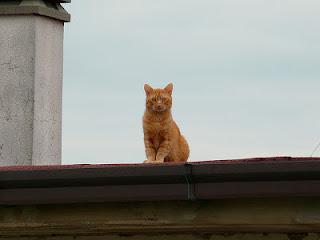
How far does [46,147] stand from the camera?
1325 centimetres

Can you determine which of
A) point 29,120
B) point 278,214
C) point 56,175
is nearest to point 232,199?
point 278,214

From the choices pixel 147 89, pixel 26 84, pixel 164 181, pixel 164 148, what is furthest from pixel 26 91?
pixel 164 181

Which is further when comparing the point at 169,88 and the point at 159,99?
the point at 169,88

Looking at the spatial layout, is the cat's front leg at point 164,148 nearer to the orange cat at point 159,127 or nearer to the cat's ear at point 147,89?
the orange cat at point 159,127

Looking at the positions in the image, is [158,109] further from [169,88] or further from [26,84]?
[26,84]

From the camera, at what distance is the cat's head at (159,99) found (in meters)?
8.91

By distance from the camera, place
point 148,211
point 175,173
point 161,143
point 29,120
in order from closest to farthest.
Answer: point 175,173
point 148,211
point 161,143
point 29,120

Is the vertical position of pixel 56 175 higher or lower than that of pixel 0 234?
higher

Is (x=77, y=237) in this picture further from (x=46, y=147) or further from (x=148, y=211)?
(x=46, y=147)

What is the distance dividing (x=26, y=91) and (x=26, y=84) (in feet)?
0.34

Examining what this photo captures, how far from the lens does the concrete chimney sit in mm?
12992

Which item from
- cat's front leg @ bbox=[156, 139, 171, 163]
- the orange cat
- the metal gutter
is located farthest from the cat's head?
the metal gutter

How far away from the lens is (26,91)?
13.1 metres

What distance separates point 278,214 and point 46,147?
8.03m
